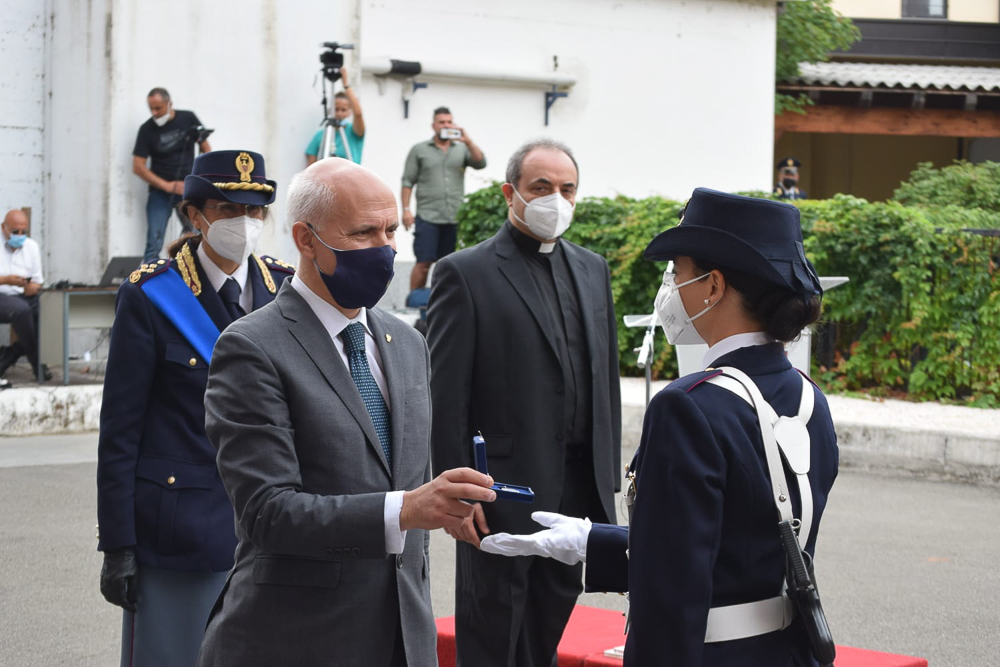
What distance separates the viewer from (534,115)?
63.3ft

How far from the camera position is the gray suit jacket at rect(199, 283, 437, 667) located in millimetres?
2627

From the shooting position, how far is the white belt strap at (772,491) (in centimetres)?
253

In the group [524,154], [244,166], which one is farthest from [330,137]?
[244,166]

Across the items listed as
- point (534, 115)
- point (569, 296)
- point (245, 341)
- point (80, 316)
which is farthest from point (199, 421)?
point (534, 115)

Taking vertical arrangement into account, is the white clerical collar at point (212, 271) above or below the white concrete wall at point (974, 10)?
below

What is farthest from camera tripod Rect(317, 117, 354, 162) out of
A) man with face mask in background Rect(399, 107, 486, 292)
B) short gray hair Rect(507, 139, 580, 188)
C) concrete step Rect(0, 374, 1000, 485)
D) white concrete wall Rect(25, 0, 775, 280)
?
short gray hair Rect(507, 139, 580, 188)

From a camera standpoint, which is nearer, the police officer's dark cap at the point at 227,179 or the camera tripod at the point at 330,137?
the police officer's dark cap at the point at 227,179

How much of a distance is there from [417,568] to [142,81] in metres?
10.8

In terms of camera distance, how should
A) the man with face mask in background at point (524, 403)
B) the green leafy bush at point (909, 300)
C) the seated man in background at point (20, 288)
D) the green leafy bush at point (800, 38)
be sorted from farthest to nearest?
1. the green leafy bush at point (800, 38)
2. the seated man in background at point (20, 288)
3. the green leafy bush at point (909, 300)
4. the man with face mask in background at point (524, 403)

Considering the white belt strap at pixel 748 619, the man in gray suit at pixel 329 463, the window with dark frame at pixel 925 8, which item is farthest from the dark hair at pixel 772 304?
the window with dark frame at pixel 925 8

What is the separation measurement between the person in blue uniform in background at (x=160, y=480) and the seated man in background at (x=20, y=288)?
8.38 metres

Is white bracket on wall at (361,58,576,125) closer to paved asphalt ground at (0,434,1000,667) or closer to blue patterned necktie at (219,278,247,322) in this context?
paved asphalt ground at (0,434,1000,667)

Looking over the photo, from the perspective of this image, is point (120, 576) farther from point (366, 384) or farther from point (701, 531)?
point (701, 531)

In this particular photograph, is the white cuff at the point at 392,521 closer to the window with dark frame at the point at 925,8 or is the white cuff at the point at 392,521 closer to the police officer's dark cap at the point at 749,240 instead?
the police officer's dark cap at the point at 749,240
